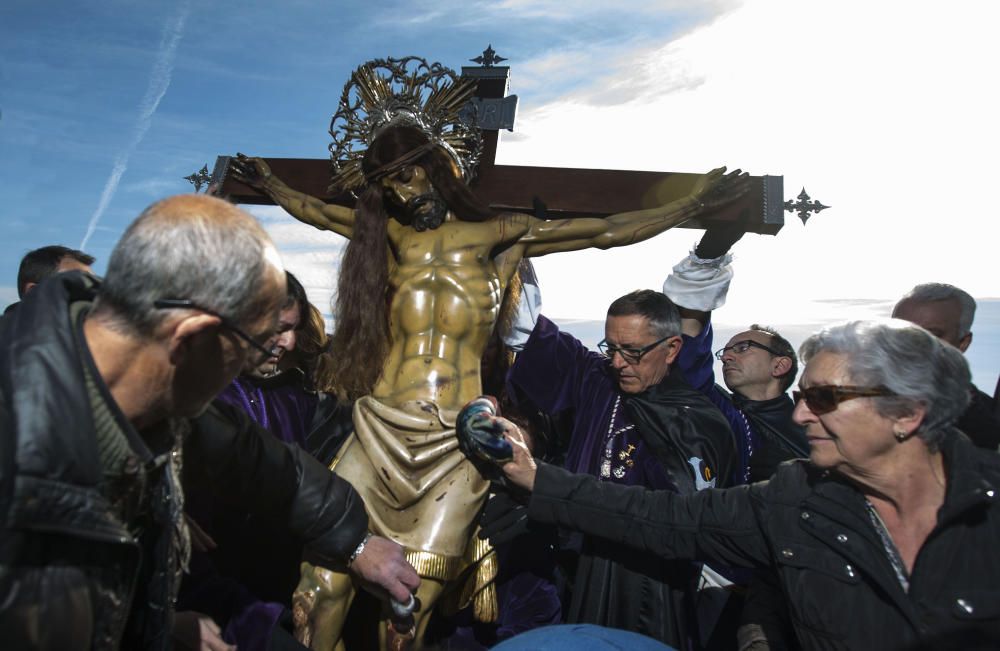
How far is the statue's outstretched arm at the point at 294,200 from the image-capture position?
407cm

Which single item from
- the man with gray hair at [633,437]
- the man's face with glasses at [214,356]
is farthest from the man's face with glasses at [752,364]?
the man's face with glasses at [214,356]

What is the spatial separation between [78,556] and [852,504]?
2034 mm

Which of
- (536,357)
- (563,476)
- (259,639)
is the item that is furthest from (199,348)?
(536,357)

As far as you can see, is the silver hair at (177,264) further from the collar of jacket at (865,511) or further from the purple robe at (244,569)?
the purple robe at (244,569)

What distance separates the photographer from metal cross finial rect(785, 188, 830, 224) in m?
3.82

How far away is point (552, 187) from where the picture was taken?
13.5 ft

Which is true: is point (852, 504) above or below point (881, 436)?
A: below

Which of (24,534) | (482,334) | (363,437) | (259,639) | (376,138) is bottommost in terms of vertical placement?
(259,639)

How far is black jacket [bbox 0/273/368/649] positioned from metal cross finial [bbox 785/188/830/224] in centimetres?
311

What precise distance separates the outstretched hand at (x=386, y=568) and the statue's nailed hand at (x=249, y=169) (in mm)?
2450

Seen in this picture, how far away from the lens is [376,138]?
3.87 meters

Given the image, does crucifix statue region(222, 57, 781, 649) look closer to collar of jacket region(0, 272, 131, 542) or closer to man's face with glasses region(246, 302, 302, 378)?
man's face with glasses region(246, 302, 302, 378)

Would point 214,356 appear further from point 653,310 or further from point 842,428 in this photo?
point 653,310

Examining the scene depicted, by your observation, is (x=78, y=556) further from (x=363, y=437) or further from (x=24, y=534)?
(x=363, y=437)
